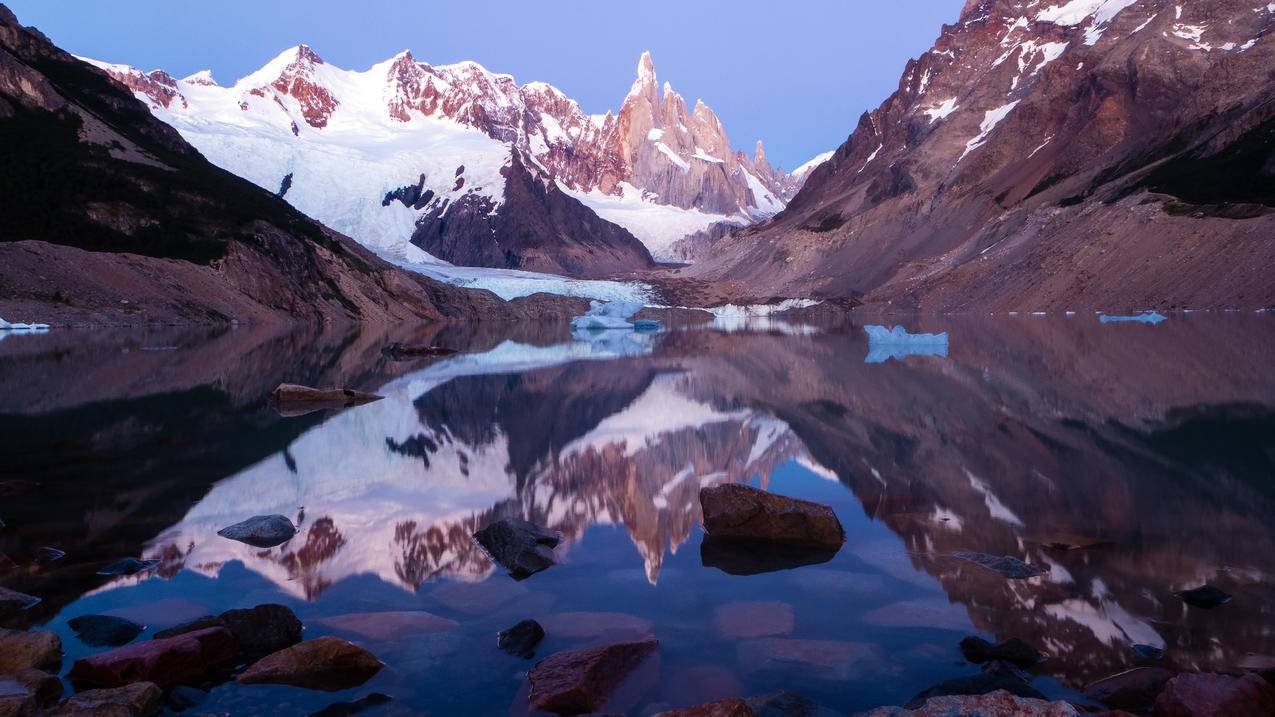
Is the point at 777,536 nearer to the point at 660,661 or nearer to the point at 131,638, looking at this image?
the point at 660,661

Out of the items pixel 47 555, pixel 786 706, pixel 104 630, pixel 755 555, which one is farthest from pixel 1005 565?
pixel 47 555

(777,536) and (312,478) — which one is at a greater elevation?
(312,478)

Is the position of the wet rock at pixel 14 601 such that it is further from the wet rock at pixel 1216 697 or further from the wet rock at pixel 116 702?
the wet rock at pixel 1216 697

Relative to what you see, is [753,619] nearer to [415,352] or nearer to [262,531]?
[262,531]

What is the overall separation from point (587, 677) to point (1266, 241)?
80.5 m

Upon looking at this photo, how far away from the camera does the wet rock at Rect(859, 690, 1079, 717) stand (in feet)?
15.9

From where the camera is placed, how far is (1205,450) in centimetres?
1247

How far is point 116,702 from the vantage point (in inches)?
201

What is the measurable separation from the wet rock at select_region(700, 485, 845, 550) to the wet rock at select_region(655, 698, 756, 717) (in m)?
4.06

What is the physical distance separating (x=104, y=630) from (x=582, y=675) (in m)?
3.52

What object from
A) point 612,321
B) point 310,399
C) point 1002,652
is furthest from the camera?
point 612,321

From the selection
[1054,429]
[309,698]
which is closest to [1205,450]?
[1054,429]

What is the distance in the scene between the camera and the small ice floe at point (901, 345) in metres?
32.5

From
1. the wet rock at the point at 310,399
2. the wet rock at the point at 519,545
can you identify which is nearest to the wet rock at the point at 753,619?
the wet rock at the point at 519,545
